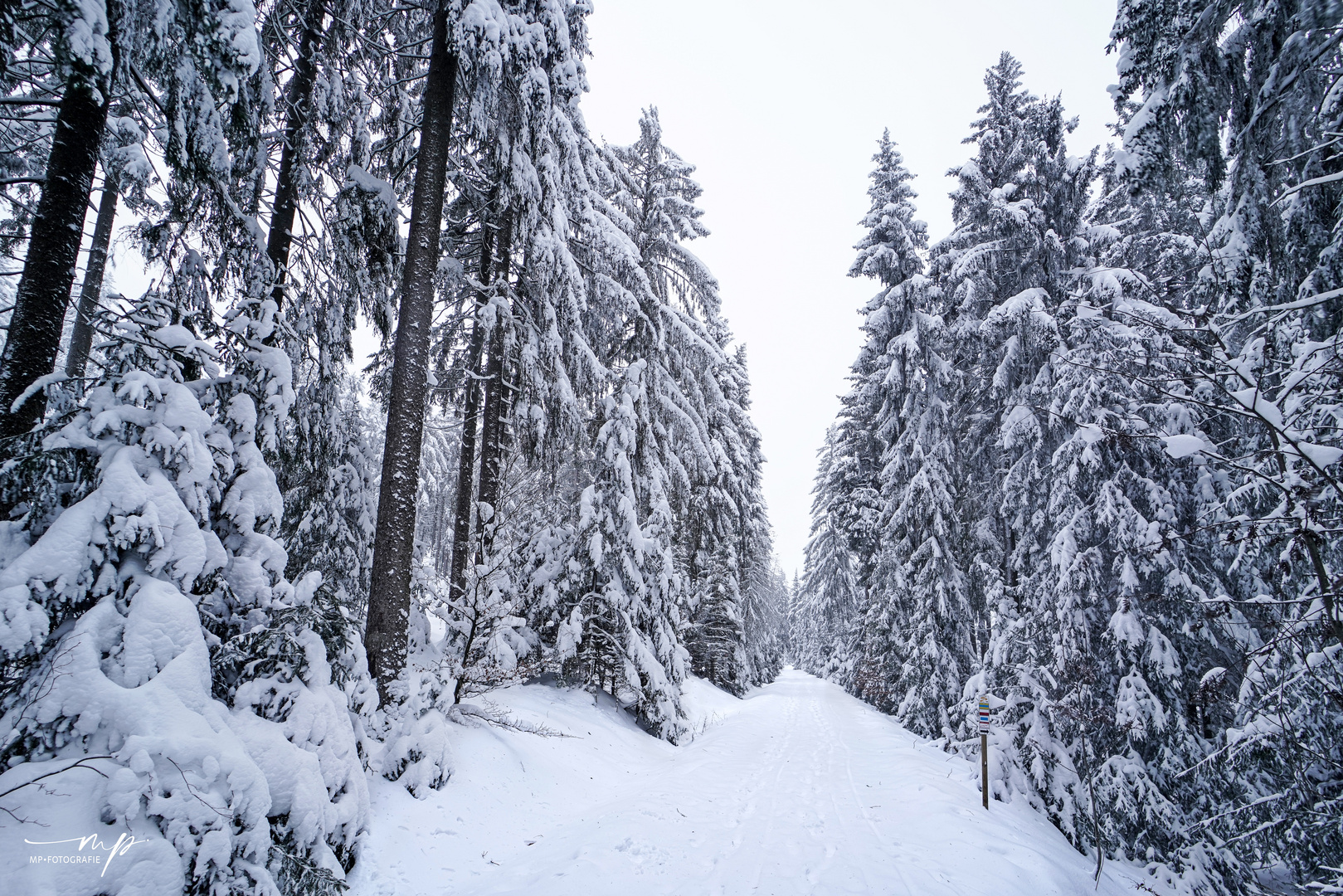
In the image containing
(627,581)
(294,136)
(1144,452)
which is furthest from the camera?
(627,581)

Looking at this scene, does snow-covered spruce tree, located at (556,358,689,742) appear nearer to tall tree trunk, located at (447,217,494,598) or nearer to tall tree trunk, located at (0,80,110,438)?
tall tree trunk, located at (447,217,494,598)

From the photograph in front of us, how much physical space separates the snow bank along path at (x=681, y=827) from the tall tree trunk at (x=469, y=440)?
2.42 meters

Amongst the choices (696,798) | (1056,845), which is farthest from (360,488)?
(1056,845)

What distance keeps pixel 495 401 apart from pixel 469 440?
985 mm

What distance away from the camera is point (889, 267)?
17.2 m

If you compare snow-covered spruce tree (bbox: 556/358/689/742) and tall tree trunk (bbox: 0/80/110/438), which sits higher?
tall tree trunk (bbox: 0/80/110/438)

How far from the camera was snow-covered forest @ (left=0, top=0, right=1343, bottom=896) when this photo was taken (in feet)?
10.8

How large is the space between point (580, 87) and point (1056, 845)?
13575mm

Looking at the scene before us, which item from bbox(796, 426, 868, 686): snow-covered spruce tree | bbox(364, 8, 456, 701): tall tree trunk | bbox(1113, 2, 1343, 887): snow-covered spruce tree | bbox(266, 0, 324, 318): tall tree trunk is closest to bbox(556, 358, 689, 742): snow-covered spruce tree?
bbox(364, 8, 456, 701): tall tree trunk

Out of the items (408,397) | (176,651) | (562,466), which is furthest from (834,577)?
(176,651)

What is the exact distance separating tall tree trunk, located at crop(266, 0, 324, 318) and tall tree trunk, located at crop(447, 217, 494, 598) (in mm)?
3037

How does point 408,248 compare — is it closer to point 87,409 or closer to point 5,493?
point 87,409

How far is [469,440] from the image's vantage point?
10.1m
